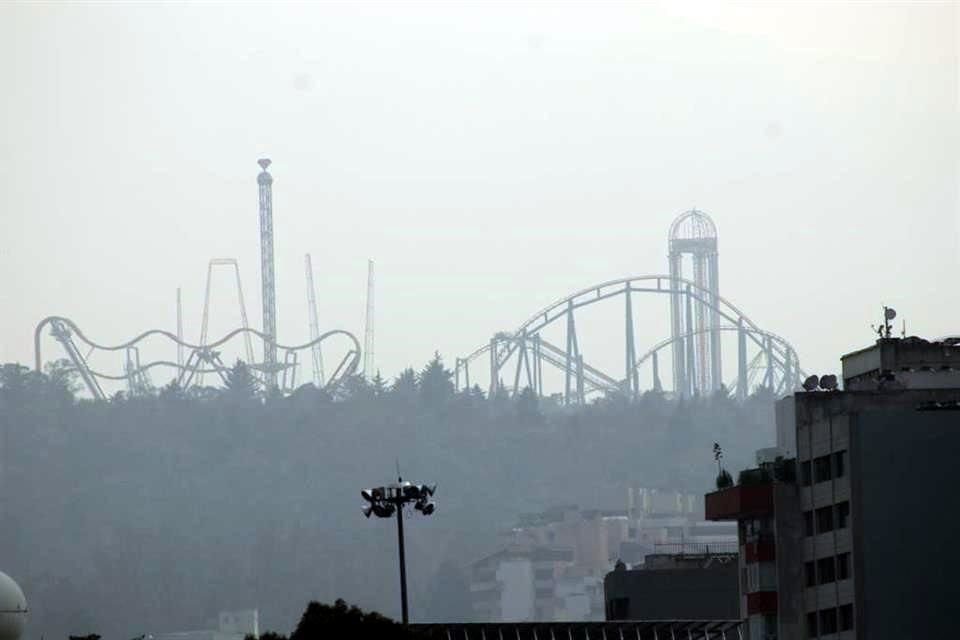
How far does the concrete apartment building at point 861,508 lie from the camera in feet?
253

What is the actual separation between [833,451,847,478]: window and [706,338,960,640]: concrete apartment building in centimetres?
6

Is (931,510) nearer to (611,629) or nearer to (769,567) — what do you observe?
(769,567)

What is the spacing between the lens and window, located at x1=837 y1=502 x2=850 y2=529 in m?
80.1

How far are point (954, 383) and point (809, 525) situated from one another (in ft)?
19.7

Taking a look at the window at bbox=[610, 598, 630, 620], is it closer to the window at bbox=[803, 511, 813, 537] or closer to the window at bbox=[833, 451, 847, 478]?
the window at bbox=[803, 511, 813, 537]

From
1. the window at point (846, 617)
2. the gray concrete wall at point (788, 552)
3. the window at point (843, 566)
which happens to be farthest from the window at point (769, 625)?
the window at point (846, 617)

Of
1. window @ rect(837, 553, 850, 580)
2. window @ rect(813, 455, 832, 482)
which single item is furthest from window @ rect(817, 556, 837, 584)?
window @ rect(813, 455, 832, 482)

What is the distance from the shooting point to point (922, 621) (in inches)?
2992

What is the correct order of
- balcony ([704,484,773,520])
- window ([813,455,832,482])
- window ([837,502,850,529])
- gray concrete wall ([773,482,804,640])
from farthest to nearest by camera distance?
balcony ([704,484,773,520]) → gray concrete wall ([773,482,804,640]) → window ([813,455,832,482]) → window ([837,502,850,529])

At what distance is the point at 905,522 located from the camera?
Result: 7850 centimetres

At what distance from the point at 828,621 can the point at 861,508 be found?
4.26m

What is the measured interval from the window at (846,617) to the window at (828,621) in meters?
0.83

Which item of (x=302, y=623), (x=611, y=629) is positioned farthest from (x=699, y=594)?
(x=302, y=623)

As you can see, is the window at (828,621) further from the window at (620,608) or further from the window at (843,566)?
the window at (620,608)
